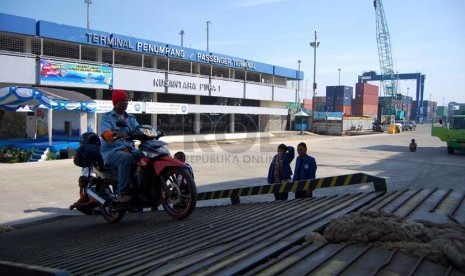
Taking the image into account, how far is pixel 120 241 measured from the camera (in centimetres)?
479

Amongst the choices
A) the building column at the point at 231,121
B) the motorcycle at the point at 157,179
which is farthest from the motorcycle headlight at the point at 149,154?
the building column at the point at 231,121

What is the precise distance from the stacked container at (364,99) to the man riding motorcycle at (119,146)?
80014 mm

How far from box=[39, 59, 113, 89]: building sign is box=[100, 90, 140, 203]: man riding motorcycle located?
21138mm

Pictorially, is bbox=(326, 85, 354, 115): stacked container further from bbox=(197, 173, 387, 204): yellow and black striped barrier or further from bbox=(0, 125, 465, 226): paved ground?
bbox=(197, 173, 387, 204): yellow and black striped barrier

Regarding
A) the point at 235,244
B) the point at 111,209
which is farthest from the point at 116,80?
the point at 235,244

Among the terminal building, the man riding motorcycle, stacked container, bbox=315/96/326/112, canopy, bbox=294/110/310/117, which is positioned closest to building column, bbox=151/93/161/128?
the terminal building

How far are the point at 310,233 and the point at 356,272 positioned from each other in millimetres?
912

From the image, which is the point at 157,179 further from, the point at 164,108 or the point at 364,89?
the point at 364,89

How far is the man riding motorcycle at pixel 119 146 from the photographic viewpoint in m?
5.51

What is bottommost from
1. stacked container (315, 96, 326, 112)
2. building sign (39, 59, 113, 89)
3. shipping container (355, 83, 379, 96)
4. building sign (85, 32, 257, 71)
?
building sign (39, 59, 113, 89)

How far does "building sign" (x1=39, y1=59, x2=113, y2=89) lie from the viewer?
2461cm

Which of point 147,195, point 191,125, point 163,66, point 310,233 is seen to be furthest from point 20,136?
point 310,233

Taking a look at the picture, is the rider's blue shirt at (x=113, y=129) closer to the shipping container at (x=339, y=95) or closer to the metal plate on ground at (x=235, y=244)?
the metal plate on ground at (x=235, y=244)

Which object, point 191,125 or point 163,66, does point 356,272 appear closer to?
point 163,66
